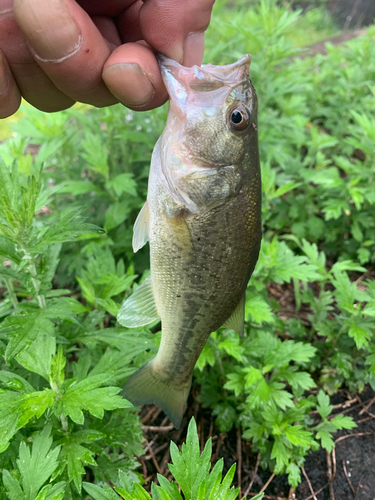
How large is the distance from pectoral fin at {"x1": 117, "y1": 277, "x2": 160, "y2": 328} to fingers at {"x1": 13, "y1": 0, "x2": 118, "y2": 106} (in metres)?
1.00

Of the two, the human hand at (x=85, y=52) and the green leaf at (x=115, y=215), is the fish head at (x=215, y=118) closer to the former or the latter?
the human hand at (x=85, y=52)

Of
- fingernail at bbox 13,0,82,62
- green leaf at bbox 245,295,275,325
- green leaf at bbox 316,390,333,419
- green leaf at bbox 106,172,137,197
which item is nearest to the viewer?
fingernail at bbox 13,0,82,62

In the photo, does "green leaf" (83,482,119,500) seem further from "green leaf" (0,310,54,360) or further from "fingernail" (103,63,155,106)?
"fingernail" (103,63,155,106)

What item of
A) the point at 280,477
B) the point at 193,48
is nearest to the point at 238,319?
the point at 193,48

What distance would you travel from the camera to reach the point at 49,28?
1258 mm

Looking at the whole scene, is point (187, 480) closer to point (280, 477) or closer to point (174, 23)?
point (280, 477)

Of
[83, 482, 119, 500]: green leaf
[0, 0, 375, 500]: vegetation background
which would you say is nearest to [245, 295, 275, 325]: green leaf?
[0, 0, 375, 500]: vegetation background

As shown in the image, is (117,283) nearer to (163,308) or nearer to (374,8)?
(163,308)

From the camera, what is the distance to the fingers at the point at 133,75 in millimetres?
1489

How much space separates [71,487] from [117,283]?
1.14 metres

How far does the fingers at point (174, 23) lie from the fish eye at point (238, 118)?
39 centimetres

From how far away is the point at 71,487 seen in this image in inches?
68.0

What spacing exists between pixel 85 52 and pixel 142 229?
820mm

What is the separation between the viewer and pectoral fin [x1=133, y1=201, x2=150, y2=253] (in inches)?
68.8
